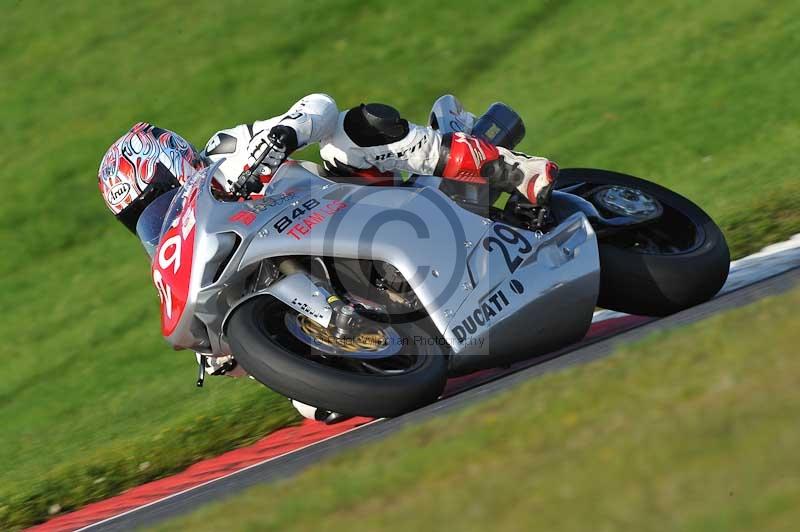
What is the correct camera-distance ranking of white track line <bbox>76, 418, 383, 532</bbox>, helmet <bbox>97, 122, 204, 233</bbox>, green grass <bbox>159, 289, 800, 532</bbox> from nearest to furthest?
green grass <bbox>159, 289, 800, 532</bbox> → white track line <bbox>76, 418, 383, 532</bbox> → helmet <bbox>97, 122, 204, 233</bbox>

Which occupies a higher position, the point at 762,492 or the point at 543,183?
the point at 762,492

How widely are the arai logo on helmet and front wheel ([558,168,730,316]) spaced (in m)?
2.53

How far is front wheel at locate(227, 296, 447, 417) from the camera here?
5387mm

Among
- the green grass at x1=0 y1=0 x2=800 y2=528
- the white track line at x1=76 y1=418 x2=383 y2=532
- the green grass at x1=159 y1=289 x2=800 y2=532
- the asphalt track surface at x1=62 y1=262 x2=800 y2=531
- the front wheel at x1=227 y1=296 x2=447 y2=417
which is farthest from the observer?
the green grass at x1=0 y1=0 x2=800 y2=528

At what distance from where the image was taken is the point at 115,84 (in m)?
17.3

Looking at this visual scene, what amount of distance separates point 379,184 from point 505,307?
3.15ft

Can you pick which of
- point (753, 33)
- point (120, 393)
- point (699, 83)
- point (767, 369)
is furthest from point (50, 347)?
point (767, 369)

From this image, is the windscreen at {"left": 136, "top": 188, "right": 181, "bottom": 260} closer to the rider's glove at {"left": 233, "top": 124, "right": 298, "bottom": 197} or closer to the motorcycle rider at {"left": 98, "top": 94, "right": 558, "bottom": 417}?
the motorcycle rider at {"left": 98, "top": 94, "right": 558, "bottom": 417}

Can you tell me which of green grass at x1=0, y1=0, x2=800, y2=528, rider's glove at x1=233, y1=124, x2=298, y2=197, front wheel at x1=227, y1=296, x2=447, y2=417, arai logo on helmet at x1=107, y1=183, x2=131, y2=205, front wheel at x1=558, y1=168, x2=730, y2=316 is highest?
rider's glove at x1=233, y1=124, x2=298, y2=197

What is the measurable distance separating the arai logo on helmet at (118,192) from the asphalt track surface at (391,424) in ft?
5.27

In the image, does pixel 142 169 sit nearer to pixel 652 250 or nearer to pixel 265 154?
pixel 265 154

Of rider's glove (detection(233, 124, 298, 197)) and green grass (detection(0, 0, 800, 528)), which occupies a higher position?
rider's glove (detection(233, 124, 298, 197))

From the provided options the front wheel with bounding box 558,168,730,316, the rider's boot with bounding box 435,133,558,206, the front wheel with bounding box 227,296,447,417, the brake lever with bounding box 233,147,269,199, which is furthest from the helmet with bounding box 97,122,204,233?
the front wheel with bounding box 558,168,730,316

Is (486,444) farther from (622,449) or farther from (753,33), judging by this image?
(753,33)
